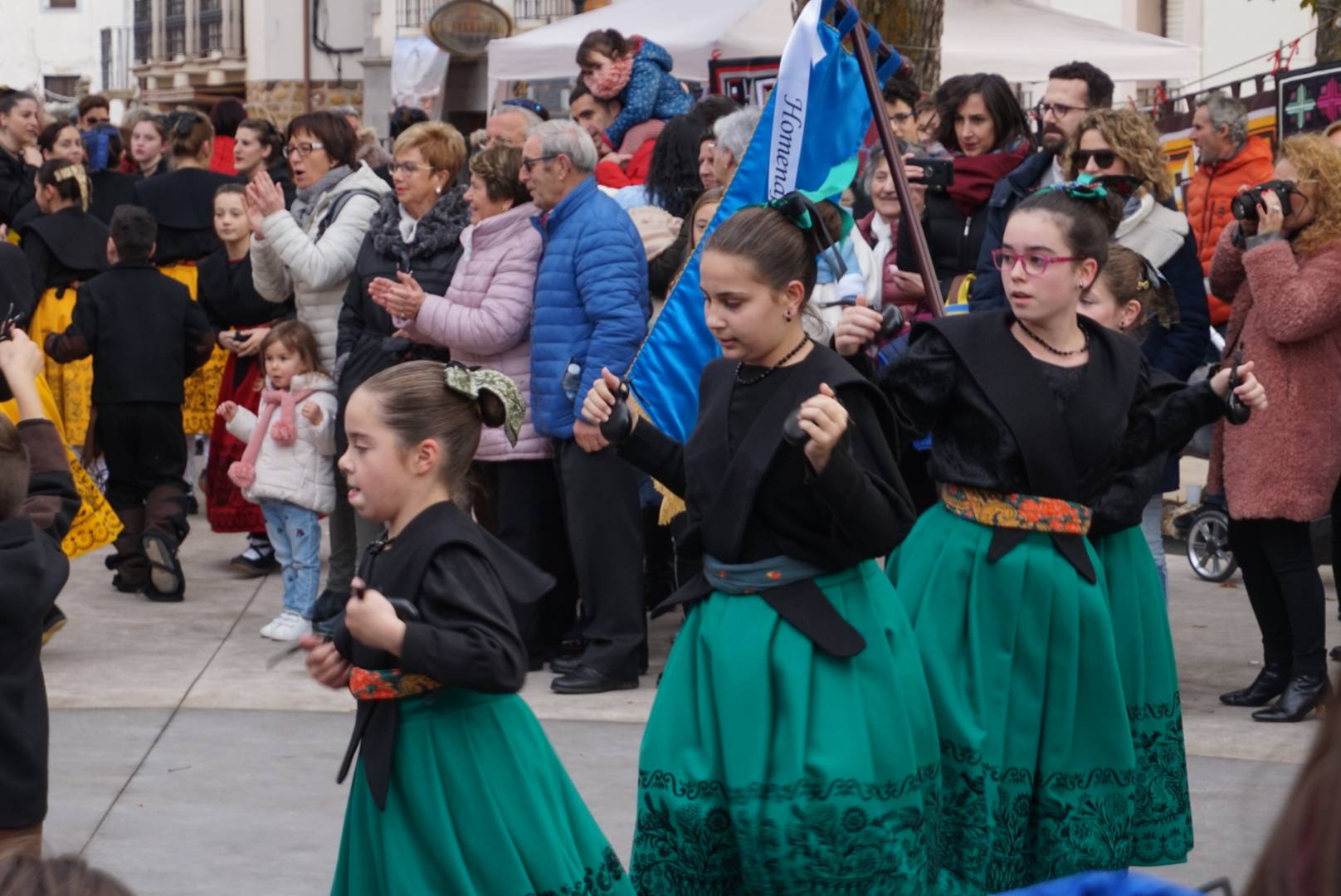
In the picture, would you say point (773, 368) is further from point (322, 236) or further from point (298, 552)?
point (322, 236)

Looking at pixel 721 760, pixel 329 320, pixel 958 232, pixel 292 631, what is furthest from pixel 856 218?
pixel 721 760

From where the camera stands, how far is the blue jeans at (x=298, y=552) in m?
7.78

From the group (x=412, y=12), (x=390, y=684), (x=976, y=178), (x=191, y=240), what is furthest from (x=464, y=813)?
(x=412, y=12)

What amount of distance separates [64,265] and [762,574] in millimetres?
5973

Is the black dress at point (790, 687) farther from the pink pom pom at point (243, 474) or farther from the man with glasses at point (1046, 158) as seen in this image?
the pink pom pom at point (243, 474)

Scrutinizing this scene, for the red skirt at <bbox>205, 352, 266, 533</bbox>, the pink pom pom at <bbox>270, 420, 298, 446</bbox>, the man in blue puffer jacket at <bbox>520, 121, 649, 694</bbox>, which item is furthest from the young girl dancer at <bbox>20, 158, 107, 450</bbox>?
the man in blue puffer jacket at <bbox>520, 121, 649, 694</bbox>

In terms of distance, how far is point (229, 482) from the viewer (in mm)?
8805

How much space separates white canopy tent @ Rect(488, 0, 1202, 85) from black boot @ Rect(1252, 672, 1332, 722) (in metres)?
6.65

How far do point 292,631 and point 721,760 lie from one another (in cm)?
404

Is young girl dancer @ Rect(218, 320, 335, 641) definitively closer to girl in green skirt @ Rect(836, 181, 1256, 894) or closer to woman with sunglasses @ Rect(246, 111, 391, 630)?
woman with sunglasses @ Rect(246, 111, 391, 630)

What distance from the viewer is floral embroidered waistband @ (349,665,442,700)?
3.60 meters

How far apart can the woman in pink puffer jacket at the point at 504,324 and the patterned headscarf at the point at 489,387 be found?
299cm

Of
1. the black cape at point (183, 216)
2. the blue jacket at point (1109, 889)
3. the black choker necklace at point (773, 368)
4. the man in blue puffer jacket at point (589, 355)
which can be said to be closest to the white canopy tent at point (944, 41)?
the black cape at point (183, 216)

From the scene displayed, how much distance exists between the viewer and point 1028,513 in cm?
457
